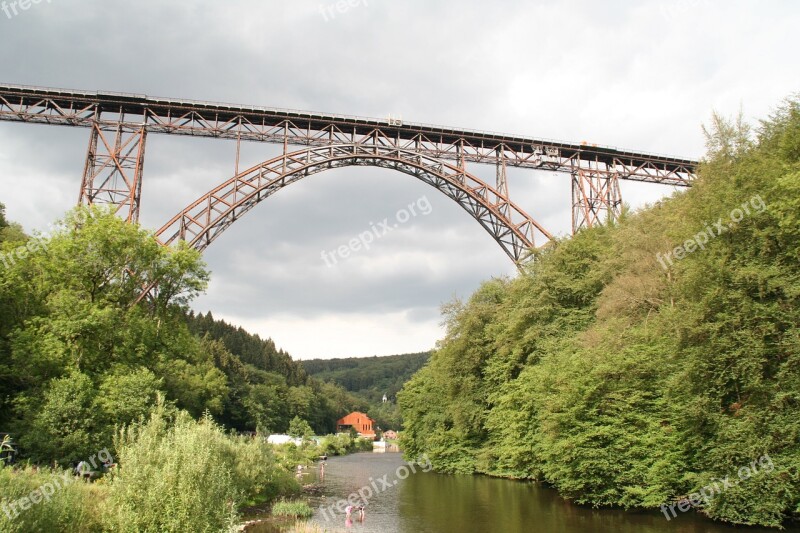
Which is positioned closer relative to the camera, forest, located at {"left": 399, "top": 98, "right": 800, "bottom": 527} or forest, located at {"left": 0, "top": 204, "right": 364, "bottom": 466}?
forest, located at {"left": 399, "top": 98, "right": 800, "bottom": 527}

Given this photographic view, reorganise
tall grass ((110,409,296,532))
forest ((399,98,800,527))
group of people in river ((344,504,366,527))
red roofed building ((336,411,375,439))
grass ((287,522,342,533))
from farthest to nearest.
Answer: red roofed building ((336,411,375,439)) → group of people in river ((344,504,366,527)) → grass ((287,522,342,533)) → forest ((399,98,800,527)) → tall grass ((110,409,296,532))

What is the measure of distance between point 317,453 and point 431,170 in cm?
4320

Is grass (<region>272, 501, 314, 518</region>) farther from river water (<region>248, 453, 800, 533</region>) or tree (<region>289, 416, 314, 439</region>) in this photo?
tree (<region>289, 416, 314, 439</region>)

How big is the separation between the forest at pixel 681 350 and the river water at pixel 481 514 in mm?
1035

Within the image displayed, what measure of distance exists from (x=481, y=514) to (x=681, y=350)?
33.1 feet

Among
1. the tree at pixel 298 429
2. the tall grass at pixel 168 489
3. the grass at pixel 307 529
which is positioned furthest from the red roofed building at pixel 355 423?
the tall grass at pixel 168 489

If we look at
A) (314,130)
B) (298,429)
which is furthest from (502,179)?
(298,429)

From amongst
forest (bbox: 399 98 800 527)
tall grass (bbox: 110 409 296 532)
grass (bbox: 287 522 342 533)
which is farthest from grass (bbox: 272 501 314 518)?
forest (bbox: 399 98 800 527)

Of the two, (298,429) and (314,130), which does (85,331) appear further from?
(298,429)

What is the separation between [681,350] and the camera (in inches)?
806

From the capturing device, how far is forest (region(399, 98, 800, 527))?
17875mm

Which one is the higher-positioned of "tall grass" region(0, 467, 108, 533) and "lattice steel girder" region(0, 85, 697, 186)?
"lattice steel girder" region(0, 85, 697, 186)

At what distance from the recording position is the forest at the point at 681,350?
17.9 metres

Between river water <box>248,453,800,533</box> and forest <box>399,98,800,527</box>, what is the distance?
3.39ft
